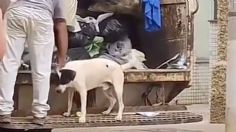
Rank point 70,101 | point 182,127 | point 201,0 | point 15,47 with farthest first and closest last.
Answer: point 182,127 < point 201,0 < point 70,101 < point 15,47

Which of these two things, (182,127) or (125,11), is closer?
(125,11)

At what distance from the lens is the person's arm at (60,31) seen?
559cm

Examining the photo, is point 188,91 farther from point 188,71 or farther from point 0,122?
point 0,122

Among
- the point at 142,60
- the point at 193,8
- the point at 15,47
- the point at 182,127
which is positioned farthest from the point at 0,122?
the point at 182,127

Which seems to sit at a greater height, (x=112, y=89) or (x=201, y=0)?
(x=201, y=0)

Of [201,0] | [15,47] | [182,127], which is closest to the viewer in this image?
[15,47]

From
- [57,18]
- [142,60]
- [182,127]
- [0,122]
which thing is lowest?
[182,127]

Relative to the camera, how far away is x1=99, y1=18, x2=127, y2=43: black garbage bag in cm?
593

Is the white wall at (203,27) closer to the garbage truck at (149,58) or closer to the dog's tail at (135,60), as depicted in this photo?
the garbage truck at (149,58)

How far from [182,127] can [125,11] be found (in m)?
2.17

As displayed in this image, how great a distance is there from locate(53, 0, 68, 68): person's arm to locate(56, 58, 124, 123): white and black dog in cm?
9

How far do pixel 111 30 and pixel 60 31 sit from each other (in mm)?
545

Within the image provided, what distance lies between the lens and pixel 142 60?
19.5ft

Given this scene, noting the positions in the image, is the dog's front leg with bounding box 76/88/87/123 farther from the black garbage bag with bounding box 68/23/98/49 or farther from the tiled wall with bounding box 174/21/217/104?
the tiled wall with bounding box 174/21/217/104
